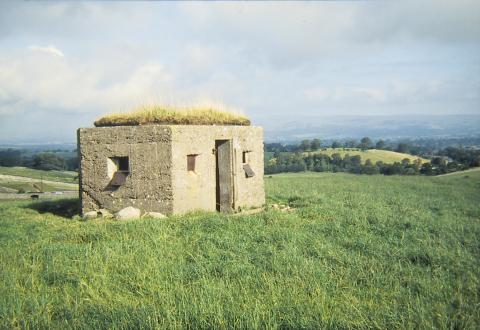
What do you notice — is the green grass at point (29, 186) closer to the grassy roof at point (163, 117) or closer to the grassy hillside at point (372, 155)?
the grassy roof at point (163, 117)

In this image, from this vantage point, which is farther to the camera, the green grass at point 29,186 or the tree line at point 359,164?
the tree line at point 359,164

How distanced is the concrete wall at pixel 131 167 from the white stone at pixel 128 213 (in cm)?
26

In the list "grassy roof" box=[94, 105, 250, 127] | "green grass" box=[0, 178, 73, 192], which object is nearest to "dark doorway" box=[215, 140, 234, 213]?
"grassy roof" box=[94, 105, 250, 127]

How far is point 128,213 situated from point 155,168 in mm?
1268

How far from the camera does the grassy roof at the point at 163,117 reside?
10.9 m

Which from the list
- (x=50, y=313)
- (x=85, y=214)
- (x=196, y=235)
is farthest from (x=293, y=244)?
(x=85, y=214)

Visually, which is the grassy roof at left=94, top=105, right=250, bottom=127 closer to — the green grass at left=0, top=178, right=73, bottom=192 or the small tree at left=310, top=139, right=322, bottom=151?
the green grass at left=0, top=178, right=73, bottom=192

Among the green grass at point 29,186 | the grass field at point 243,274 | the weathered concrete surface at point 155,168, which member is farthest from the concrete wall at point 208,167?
the green grass at point 29,186

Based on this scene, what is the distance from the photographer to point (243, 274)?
19.6ft

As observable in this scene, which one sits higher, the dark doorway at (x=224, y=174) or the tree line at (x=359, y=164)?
the dark doorway at (x=224, y=174)

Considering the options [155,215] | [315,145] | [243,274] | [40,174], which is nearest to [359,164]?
[315,145]

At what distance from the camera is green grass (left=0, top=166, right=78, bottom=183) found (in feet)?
86.6

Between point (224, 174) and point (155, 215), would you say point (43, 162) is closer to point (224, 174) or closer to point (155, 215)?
point (224, 174)

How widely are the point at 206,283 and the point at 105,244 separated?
2697 mm
